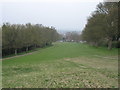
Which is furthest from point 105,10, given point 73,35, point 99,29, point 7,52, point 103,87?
point 73,35

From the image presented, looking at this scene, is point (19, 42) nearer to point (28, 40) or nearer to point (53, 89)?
point (28, 40)

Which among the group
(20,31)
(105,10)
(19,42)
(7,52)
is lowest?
(7,52)

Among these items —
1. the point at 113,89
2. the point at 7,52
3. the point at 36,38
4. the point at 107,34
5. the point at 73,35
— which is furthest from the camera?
the point at 73,35

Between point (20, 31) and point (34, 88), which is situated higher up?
point (20, 31)

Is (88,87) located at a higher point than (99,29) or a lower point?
lower

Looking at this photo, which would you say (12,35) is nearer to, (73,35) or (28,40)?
(28,40)

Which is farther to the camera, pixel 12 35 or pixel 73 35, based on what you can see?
pixel 73 35

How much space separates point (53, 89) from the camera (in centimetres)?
463

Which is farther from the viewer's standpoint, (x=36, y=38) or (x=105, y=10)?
(x=36, y=38)

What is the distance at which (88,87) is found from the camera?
4.75 m

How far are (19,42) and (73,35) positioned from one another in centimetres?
8592

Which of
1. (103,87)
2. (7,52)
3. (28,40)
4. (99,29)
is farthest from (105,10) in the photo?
(103,87)

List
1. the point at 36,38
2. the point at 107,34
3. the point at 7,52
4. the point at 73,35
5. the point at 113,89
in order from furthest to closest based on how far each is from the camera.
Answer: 1. the point at 73,35
2. the point at 36,38
3. the point at 7,52
4. the point at 107,34
5. the point at 113,89

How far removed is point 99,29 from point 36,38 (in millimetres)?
20380
